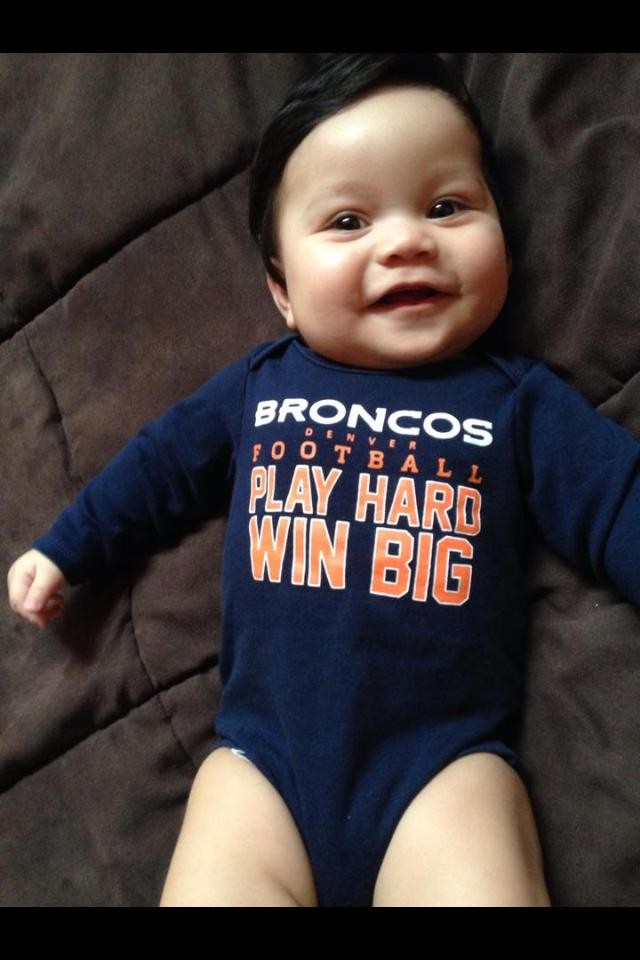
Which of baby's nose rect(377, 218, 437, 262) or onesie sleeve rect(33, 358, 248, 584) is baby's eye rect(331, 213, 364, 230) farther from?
onesie sleeve rect(33, 358, 248, 584)

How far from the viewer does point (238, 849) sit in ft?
2.61

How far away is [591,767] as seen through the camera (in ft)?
2.79

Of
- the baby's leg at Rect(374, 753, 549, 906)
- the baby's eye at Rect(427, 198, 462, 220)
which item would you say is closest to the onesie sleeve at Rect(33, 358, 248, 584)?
the baby's eye at Rect(427, 198, 462, 220)

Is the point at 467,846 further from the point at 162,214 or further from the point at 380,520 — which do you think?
the point at 162,214

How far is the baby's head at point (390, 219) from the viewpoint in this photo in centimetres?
88

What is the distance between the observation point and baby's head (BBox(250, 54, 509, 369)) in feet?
2.90

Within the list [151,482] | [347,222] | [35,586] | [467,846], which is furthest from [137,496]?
[467,846]

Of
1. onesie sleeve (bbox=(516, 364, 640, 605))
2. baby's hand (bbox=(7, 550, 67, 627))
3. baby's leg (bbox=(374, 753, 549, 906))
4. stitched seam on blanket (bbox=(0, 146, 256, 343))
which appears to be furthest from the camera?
stitched seam on blanket (bbox=(0, 146, 256, 343))

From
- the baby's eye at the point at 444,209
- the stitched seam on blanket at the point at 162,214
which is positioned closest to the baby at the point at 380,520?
the baby's eye at the point at 444,209

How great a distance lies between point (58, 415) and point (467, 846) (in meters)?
0.66

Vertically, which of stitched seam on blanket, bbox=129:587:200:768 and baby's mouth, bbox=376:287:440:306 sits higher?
baby's mouth, bbox=376:287:440:306

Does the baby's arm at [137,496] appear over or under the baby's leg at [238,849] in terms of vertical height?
over

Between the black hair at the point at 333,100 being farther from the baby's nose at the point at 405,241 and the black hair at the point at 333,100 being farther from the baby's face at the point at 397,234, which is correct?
the baby's nose at the point at 405,241
